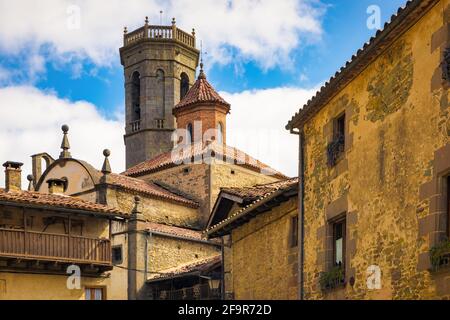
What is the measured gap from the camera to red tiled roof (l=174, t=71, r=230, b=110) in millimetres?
47594

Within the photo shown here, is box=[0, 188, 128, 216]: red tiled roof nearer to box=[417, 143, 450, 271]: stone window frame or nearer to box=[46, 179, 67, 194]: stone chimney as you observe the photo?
box=[46, 179, 67, 194]: stone chimney

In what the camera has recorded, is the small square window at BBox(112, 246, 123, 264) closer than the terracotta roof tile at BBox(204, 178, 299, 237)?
No

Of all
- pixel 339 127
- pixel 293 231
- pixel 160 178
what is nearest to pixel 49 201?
pixel 293 231

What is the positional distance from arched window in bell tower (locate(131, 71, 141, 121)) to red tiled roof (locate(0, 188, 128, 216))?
26901 mm

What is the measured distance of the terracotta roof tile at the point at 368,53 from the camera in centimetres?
1309

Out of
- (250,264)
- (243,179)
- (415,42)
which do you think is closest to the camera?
(415,42)

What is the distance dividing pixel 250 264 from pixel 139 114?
3418 cm

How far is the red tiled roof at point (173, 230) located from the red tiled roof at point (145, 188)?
2.05m

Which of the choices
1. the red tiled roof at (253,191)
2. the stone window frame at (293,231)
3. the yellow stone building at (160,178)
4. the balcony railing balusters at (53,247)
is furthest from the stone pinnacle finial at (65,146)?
the stone window frame at (293,231)

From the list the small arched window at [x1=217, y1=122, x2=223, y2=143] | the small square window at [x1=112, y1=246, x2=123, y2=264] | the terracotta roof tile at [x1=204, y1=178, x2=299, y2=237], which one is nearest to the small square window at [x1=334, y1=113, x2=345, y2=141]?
the terracotta roof tile at [x1=204, y1=178, x2=299, y2=237]

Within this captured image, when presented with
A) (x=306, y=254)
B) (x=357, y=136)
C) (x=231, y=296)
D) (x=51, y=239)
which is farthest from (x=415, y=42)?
(x=51, y=239)

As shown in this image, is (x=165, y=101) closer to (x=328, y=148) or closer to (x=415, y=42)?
(x=328, y=148)

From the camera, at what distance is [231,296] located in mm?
23547

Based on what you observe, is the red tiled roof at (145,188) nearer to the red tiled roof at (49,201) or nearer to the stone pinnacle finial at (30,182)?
the stone pinnacle finial at (30,182)
